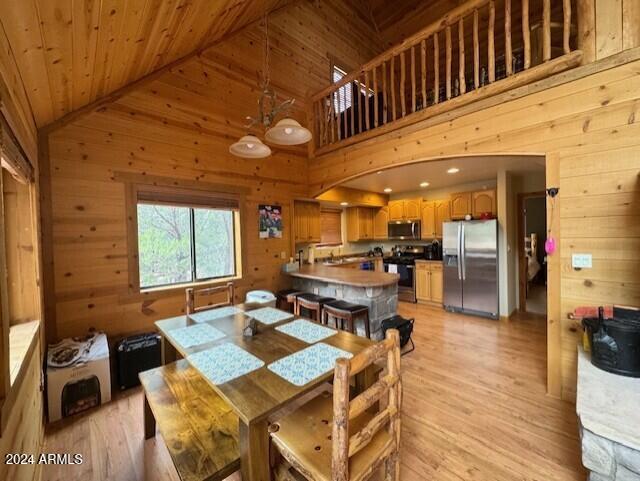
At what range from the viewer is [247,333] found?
72.6 inches

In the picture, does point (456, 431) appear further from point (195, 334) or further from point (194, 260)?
point (194, 260)

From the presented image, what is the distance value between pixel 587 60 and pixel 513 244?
3.31m

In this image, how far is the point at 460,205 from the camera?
17.0 feet

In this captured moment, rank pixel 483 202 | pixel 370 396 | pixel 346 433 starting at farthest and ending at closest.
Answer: pixel 483 202 → pixel 370 396 → pixel 346 433

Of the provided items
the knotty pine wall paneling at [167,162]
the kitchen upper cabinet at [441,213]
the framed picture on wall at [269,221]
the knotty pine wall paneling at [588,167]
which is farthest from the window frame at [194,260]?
the kitchen upper cabinet at [441,213]

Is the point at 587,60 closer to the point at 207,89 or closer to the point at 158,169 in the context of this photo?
the point at 207,89

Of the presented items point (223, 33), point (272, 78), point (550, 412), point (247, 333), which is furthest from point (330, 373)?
point (272, 78)

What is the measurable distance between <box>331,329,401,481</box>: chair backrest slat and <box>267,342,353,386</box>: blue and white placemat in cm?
31

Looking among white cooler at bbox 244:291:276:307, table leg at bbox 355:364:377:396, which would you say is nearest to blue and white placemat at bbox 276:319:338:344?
table leg at bbox 355:364:377:396

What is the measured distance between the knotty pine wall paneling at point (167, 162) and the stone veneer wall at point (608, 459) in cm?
360

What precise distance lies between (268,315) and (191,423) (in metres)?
0.98

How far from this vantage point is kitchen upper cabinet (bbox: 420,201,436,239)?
5.62 meters

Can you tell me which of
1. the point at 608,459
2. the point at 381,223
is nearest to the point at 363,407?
the point at 608,459

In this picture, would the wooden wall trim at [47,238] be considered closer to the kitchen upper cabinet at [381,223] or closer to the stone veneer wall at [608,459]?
the stone veneer wall at [608,459]
